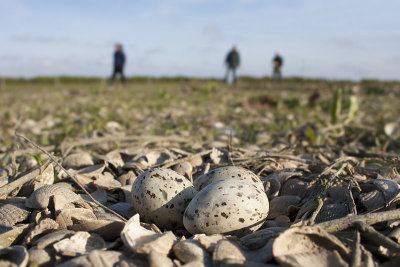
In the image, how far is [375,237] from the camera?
4.66 feet

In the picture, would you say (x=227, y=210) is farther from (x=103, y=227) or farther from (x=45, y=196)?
(x=45, y=196)

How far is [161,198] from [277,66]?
1992 cm

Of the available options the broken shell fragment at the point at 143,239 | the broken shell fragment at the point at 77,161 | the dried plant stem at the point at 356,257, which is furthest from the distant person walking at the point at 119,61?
the dried plant stem at the point at 356,257

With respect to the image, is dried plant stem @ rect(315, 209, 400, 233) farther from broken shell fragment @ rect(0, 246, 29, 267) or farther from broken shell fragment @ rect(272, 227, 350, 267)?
broken shell fragment @ rect(0, 246, 29, 267)

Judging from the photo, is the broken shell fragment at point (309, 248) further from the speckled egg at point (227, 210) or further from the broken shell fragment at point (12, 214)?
the broken shell fragment at point (12, 214)

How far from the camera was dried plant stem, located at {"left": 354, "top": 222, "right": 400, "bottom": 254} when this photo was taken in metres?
1.38

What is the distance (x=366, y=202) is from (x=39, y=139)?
12.4 feet

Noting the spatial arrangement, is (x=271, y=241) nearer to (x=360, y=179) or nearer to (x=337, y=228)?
(x=337, y=228)

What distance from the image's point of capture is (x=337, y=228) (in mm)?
1460

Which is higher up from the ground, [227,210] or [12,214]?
[227,210]

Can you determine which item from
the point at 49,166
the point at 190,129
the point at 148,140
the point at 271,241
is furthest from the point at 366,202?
the point at 190,129

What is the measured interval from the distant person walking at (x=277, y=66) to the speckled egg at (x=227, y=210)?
19586mm

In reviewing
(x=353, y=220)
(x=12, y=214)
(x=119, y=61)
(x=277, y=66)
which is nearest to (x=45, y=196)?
(x=12, y=214)

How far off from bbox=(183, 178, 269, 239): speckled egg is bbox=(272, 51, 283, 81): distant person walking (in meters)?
19.6
